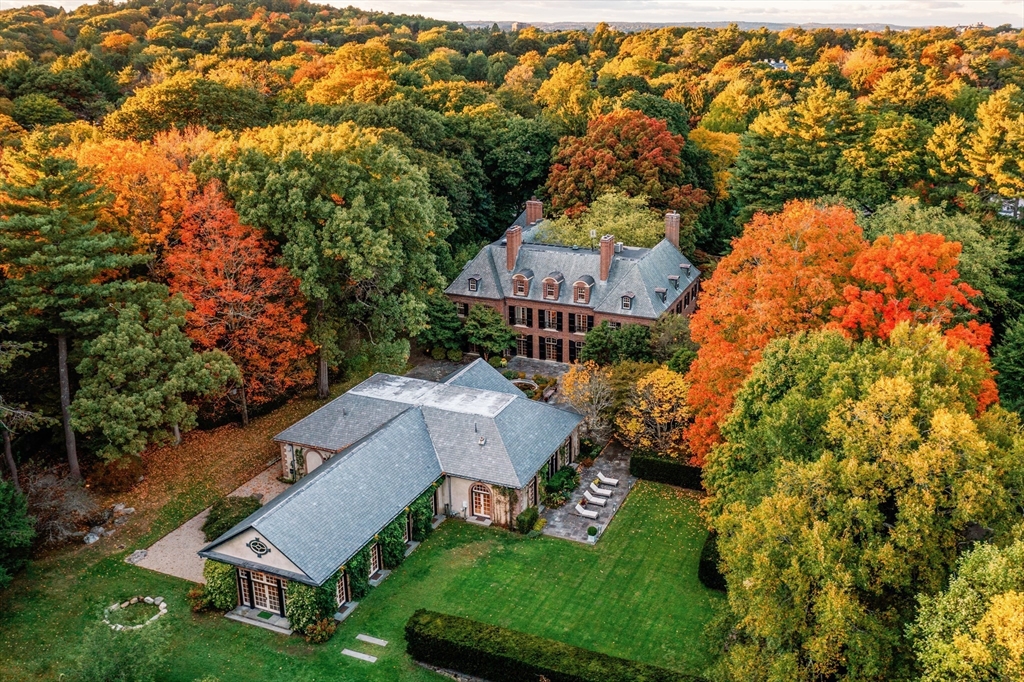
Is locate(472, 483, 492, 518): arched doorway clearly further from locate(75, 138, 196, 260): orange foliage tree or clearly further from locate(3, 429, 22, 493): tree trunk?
locate(75, 138, 196, 260): orange foliage tree

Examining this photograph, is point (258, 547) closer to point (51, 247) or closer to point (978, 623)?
point (51, 247)

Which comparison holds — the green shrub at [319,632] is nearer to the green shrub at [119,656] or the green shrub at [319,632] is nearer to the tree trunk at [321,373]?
the green shrub at [119,656]

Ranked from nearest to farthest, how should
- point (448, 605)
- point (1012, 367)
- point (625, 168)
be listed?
point (448, 605)
point (1012, 367)
point (625, 168)

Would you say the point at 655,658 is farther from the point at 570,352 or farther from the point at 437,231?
the point at 437,231

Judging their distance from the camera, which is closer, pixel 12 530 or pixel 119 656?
pixel 119 656

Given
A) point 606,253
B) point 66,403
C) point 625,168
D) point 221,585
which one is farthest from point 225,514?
point 625,168

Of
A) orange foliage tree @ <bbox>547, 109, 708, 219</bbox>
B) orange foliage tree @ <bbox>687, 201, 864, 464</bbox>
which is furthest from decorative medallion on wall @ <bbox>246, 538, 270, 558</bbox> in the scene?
orange foliage tree @ <bbox>547, 109, 708, 219</bbox>
